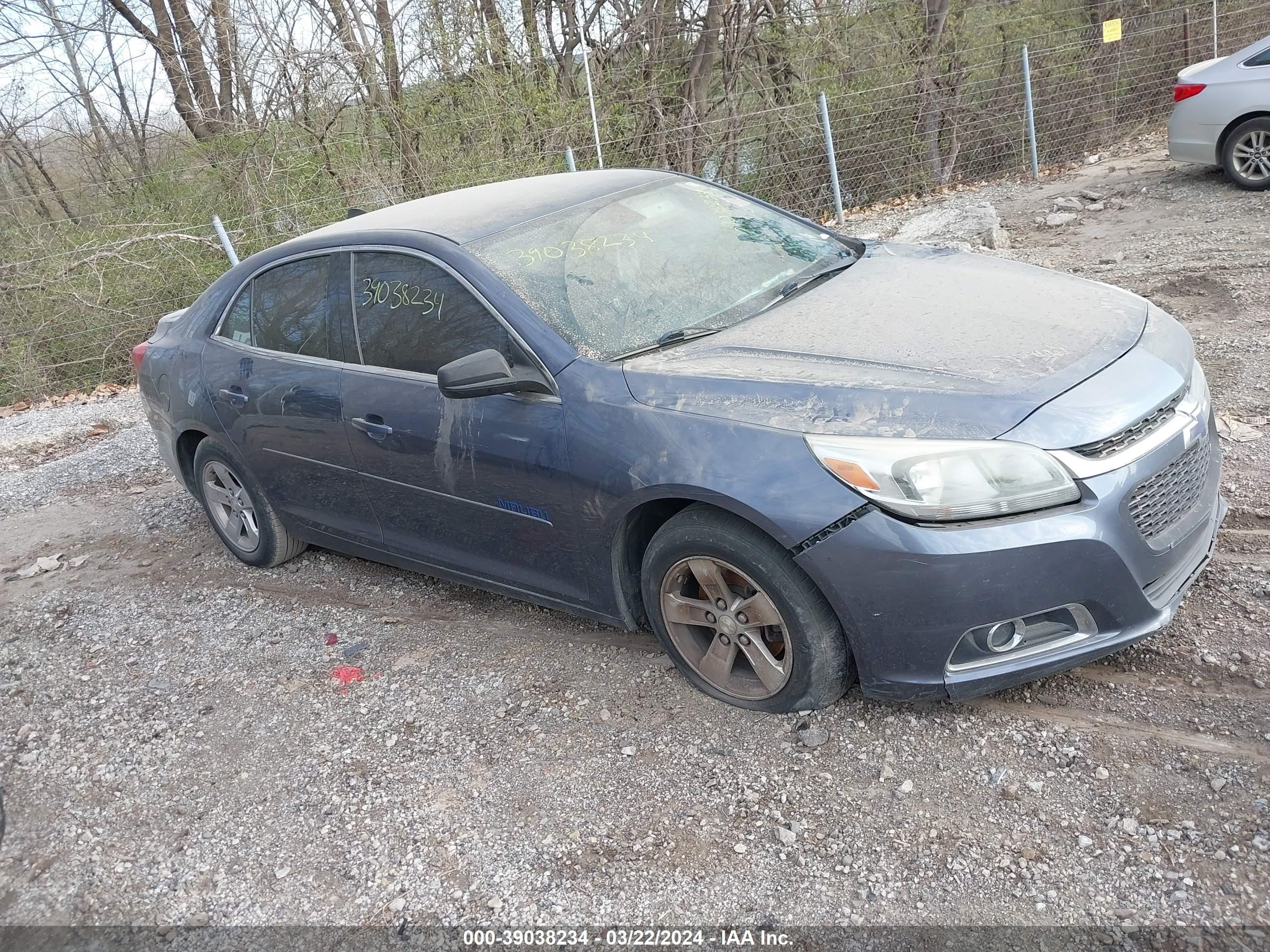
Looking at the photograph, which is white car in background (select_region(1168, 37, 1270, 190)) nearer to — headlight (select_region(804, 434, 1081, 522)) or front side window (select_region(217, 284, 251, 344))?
headlight (select_region(804, 434, 1081, 522))

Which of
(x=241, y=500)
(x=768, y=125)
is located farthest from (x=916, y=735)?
(x=768, y=125)

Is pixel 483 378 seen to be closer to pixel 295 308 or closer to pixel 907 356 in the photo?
pixel 907 356

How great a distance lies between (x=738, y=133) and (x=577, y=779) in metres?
10.6

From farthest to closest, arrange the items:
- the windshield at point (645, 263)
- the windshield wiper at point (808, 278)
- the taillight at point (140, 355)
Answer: the taillight at point (140, 355) < the windshield wiper at point (808, 278) < the windshield at point (645, 263)

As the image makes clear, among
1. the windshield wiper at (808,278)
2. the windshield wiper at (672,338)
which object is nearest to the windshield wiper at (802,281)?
the windshield wiper at (808,278)

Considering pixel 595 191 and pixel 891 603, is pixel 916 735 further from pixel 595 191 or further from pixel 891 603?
pixel 595 191

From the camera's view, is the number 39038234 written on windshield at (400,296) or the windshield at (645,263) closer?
the windshield at (645,263)

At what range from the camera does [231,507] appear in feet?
16.7

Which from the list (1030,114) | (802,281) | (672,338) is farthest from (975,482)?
(1030,114)

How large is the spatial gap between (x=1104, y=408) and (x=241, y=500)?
395 centimetres

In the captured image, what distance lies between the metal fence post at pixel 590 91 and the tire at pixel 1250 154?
6.43m

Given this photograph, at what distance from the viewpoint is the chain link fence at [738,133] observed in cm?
1166

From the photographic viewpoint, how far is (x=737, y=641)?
3.18 m

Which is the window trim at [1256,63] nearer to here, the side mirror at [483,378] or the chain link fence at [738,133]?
the chain link fence at [738,133]
